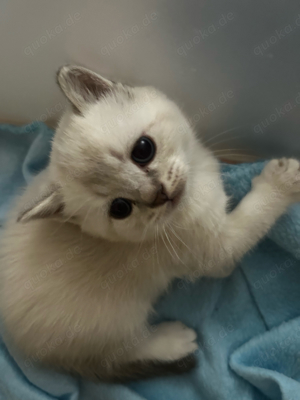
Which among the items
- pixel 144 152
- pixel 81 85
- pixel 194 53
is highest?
pixel 81 85

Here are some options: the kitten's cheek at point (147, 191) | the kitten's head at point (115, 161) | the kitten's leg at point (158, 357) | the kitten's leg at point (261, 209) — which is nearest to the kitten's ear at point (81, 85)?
the kitten's head at point (115, 161)

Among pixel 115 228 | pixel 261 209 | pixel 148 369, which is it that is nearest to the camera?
pixel 115 228

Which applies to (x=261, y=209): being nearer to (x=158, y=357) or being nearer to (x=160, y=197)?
(x=160, y=197)

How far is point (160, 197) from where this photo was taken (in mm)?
995

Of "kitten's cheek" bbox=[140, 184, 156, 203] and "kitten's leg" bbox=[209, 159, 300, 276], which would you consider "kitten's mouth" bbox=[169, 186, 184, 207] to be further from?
"kitten's leg" bbox=[209, 159, 300, 276]

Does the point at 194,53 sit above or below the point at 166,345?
above

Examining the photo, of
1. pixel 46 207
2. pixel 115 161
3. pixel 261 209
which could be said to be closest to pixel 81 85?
pixel 115 161

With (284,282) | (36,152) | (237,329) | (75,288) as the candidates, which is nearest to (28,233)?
(75,288)

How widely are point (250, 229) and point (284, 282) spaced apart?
0.52m

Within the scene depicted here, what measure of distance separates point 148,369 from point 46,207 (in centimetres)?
94

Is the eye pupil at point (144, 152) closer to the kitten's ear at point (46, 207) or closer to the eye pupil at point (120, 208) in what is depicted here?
the eye pupil at point (120, 208)

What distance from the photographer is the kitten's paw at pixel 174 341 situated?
1.50 m

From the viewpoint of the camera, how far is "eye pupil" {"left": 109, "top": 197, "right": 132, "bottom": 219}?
1.04m

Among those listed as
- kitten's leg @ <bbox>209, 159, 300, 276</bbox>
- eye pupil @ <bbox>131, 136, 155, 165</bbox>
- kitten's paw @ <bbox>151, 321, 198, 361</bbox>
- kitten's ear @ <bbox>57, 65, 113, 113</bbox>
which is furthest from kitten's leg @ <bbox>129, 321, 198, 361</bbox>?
kitten's ear @ <bbox>57, 65, 113, 113</bbox>
